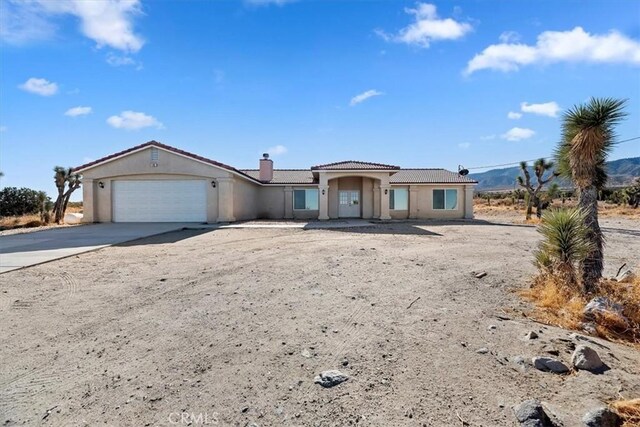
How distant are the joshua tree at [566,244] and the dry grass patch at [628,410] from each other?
3751 millimetres

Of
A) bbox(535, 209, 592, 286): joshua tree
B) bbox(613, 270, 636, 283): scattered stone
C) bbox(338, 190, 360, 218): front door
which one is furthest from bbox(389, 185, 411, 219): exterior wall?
bbox(535, 209, 592, 286): joshua tree

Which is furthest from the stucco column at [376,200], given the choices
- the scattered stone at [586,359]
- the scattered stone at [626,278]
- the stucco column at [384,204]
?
the scattered stone at [586,359]

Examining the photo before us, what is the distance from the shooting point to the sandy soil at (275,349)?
309 cm

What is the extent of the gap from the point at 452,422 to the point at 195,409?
2.20 meters

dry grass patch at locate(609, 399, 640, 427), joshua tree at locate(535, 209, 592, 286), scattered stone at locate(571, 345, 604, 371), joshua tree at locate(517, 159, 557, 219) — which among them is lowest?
dry grass patch at locate(609, 399, 640, 427)

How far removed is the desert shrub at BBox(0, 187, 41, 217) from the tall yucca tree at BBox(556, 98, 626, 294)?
3601 centimetres

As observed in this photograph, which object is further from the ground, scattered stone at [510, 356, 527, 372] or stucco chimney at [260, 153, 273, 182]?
stucco chimney at [260, 153, 273, 182]

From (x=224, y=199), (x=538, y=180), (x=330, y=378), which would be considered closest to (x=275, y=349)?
(x=330, y=378)

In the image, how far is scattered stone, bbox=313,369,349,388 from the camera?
11.3 feet

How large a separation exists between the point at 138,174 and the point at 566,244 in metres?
21.2

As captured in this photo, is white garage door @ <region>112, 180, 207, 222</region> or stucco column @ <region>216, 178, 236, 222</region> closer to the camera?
stucco column @ <region>216, 178, 236, 222</region>

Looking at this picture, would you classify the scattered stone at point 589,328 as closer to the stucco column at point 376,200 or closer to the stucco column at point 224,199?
the stucco column at point 224,199

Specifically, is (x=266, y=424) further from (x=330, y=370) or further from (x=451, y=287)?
(x=451, y=287)

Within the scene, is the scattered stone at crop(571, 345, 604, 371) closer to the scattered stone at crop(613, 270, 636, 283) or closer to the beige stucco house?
the scattered stone at crop(613, 270, 636, 283)
